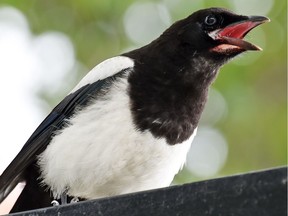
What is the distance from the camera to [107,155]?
11.5 feet

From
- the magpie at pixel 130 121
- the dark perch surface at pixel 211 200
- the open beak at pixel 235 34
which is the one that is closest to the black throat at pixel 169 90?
the magpie at pixel 130 121

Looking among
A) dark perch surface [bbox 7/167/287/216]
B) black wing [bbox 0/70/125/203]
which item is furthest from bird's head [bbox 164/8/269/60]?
dark perch surface [bbox 7/167/287/216]

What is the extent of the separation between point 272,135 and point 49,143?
8.10 ft

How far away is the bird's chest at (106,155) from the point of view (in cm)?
351

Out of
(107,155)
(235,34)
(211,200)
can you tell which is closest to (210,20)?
(235,34)

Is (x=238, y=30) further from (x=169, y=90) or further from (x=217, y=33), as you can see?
(x=169, y=90)

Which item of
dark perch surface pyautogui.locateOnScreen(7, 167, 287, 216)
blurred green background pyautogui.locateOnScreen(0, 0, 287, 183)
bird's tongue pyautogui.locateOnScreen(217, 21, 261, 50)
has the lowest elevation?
blurred green background pyautogui.locateOnScreen(0, 0, 287, 183)

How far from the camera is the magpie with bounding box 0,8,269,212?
139 inches

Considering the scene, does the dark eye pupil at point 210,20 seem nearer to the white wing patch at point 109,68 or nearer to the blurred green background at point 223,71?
the white wing patch at point 109,68

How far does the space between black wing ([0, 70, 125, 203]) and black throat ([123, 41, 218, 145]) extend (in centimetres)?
14

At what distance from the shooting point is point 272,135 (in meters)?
5.79

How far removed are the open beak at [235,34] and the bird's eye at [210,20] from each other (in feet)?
0.15

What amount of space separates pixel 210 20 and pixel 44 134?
0.95m

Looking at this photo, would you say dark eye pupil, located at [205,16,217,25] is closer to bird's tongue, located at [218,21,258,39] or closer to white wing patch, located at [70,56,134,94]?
bird's tongue, located at [218,21,258,39]
